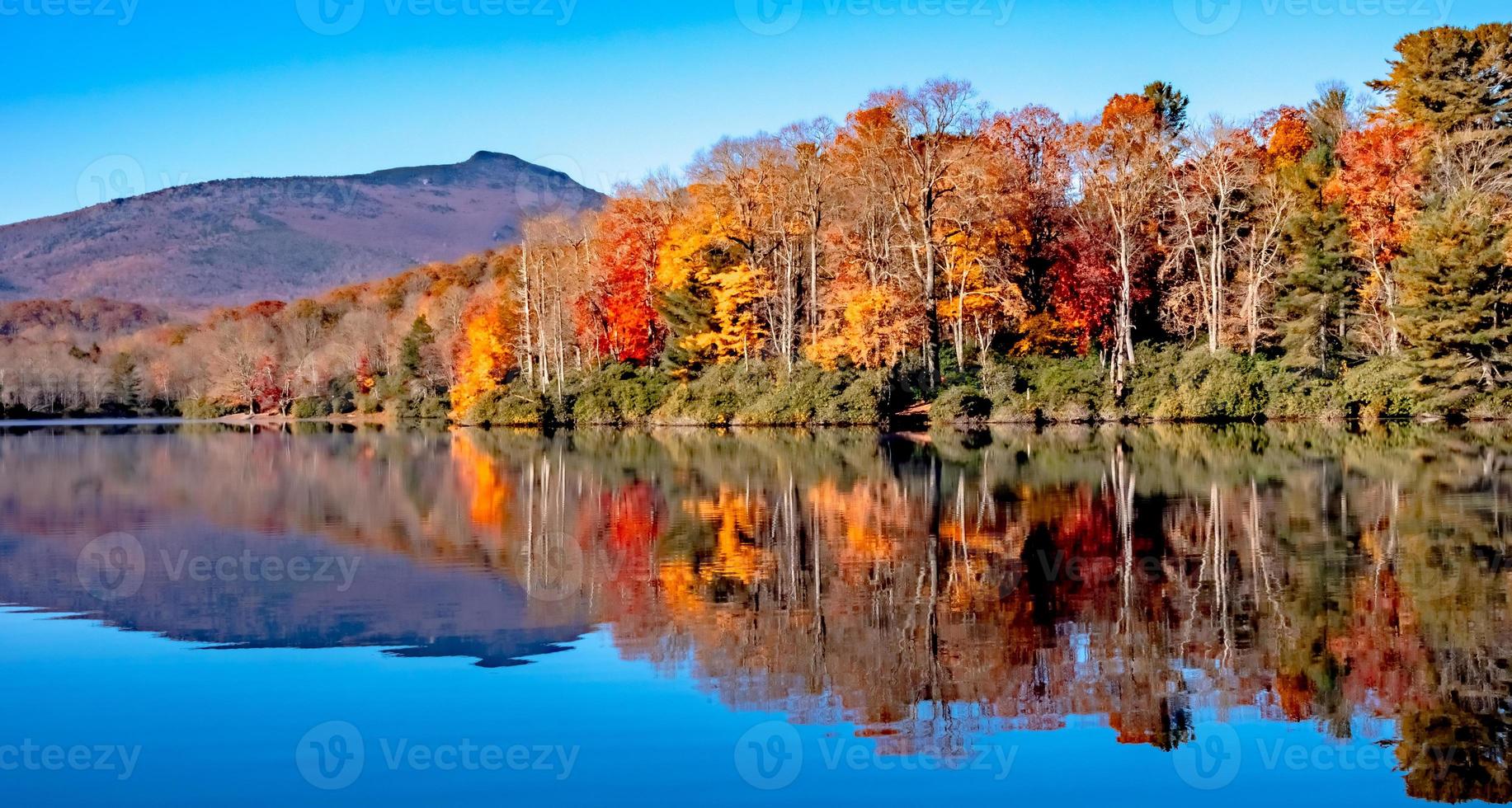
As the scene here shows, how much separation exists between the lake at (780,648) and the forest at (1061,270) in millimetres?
23612

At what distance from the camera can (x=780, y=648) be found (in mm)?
9562

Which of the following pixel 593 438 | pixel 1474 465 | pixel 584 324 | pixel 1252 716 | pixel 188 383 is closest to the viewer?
pixel 1252 716

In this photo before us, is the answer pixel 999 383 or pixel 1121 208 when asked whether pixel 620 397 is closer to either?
pixel 999 383

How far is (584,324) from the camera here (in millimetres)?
Answer: 66562

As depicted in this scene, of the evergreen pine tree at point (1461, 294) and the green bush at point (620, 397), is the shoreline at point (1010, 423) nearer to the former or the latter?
the green bush at point (620, 397)

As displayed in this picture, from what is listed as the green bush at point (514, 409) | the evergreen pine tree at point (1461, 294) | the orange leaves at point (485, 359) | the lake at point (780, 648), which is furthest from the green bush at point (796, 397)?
the lake at point (780, 648)

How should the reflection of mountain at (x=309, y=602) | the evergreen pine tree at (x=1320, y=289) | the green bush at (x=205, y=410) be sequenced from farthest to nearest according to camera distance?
1. the green bush at (x=205, y=410)
2. the evergreen pine tree at (x=1320, y=289)
3. the reflection of mountain at (x=309, y=602)

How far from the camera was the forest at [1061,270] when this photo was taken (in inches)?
1679

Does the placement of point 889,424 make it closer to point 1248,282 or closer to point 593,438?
point 593,438

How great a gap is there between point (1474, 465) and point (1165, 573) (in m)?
14.0

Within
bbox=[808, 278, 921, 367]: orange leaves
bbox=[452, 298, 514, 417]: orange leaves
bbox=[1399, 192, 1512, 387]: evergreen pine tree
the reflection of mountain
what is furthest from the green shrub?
the reflection of mountain

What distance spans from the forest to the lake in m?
23.6

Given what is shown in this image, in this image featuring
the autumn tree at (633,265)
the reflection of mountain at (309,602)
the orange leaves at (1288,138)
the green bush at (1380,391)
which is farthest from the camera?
the autumn tree at (633,265)

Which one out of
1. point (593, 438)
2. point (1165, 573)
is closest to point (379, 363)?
point (593, 438)
